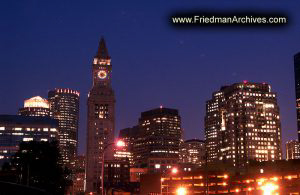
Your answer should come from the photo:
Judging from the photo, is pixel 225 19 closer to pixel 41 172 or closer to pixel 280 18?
pixel 280 18

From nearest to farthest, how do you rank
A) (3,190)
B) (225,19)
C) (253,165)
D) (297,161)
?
(3,190) → (225,19) → (297,161) → (253,165)

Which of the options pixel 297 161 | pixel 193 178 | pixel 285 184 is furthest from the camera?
pixel 193 178

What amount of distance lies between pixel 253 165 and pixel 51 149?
121m

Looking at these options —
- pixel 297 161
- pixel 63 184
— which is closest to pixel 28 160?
pixel 63 184

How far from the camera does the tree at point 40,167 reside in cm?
8056

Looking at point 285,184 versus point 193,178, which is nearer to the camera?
point 285,184

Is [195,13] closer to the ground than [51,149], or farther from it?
farther from it

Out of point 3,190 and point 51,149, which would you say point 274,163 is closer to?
point 51,149

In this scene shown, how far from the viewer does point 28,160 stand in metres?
81.4

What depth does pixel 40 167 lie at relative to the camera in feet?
268

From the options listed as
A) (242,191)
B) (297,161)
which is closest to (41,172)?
(242,191)

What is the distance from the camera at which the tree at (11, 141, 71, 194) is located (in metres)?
80.6

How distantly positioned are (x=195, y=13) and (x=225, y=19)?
2.30 metres

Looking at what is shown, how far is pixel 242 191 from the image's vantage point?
15488cm
